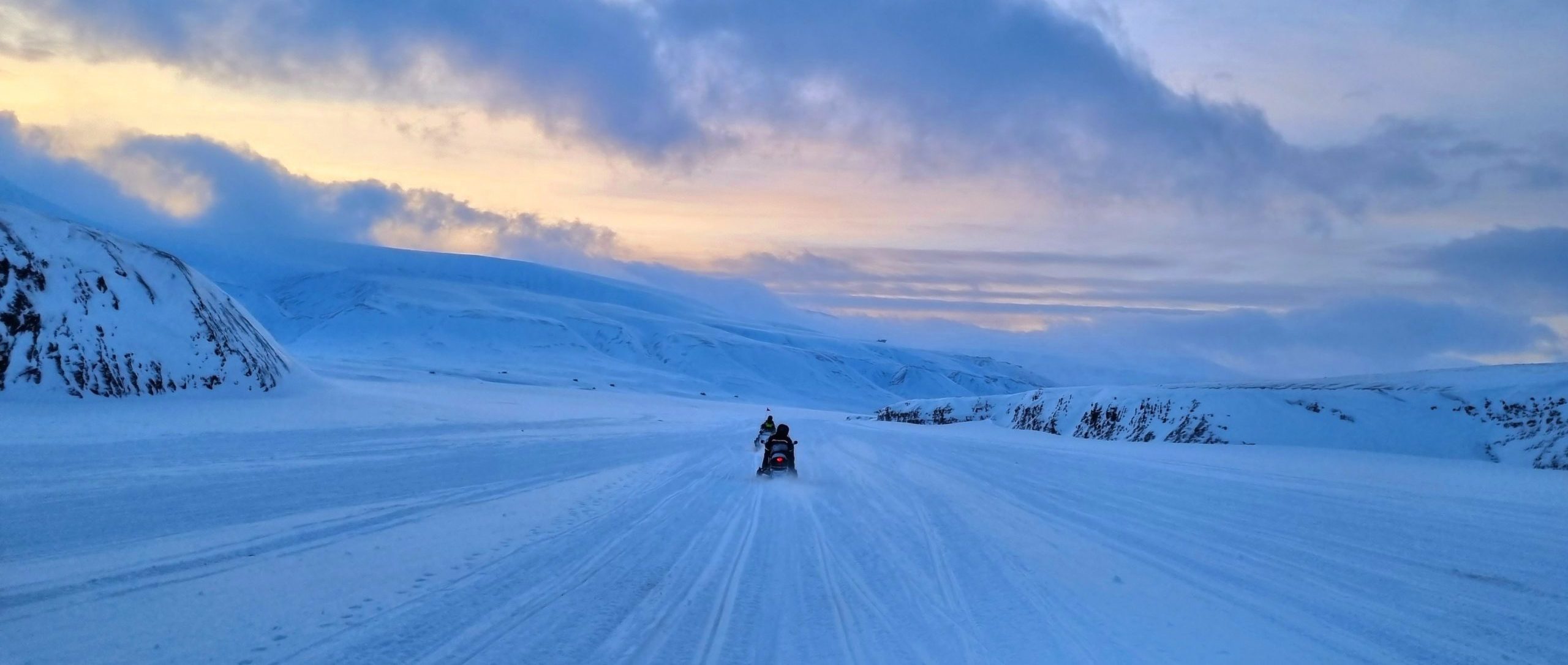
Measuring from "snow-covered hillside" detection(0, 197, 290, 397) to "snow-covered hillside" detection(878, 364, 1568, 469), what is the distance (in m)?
26.8

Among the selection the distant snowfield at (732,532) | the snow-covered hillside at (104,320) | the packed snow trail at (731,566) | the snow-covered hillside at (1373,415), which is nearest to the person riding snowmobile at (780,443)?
the distant snowfield at (732,532)

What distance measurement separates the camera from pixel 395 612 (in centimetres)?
564

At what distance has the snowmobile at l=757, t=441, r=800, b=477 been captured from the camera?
626 inches

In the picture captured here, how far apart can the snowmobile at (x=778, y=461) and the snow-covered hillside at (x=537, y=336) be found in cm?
6400

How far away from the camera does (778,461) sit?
15.9m

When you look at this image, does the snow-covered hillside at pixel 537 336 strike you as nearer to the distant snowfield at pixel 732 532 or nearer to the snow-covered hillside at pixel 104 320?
the snow-covered hillside at pixel 104 320

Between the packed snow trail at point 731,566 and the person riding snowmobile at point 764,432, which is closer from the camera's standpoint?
the packed snow trail at point 731,566

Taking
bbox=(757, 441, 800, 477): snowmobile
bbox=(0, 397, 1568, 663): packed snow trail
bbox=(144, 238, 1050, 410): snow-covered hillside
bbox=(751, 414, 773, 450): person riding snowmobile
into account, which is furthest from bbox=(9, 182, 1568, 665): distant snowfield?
bbox=(144, 238, 1050, 410): snow-covered hillside

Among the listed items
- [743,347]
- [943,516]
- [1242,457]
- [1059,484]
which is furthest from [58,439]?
[743,347]

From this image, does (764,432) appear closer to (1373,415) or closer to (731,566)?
(731,566)

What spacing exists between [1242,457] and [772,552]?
54.7 feet

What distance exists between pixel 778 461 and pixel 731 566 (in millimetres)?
8247

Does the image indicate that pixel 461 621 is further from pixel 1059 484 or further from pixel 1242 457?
pixel 1242 457

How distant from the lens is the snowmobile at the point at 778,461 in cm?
1590
